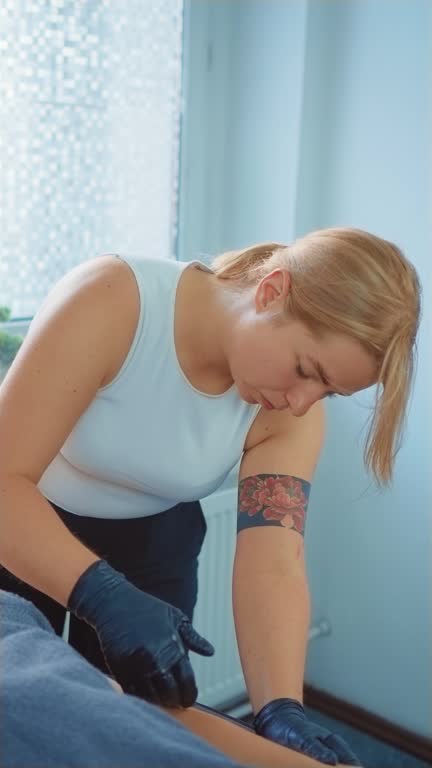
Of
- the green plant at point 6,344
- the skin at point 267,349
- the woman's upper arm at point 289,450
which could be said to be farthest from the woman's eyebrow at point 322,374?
the green plant at point 6,344

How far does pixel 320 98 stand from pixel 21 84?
2.51ft

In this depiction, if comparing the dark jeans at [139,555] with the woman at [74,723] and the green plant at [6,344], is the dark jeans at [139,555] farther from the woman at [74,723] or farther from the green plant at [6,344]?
the green plant at [6,344]

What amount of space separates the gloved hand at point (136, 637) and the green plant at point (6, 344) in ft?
2.98

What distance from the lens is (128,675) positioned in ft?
3.60

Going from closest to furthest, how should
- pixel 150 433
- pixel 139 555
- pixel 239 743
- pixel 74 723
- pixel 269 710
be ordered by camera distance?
pixel 74 723 < pixel 239 743 < pixel 269 710 < pixel 150 433 < pixel 139 555

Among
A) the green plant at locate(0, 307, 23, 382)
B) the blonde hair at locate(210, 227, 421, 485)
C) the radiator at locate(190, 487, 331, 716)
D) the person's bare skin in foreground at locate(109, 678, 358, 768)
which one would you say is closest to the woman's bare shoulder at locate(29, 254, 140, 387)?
the blonde hair at locate(210, 227, 421, 485)

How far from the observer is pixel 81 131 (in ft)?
6.55

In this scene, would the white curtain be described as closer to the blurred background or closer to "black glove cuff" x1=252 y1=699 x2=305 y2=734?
the blurred background

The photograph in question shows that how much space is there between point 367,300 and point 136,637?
488 mm

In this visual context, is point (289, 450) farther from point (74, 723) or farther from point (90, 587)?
point (74, 723)

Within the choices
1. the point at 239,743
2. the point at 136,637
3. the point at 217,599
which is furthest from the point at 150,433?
the point at 217,599

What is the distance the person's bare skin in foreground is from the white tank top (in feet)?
1.15

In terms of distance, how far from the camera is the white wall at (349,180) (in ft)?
7.17

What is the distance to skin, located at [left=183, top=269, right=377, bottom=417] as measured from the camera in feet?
3.96
